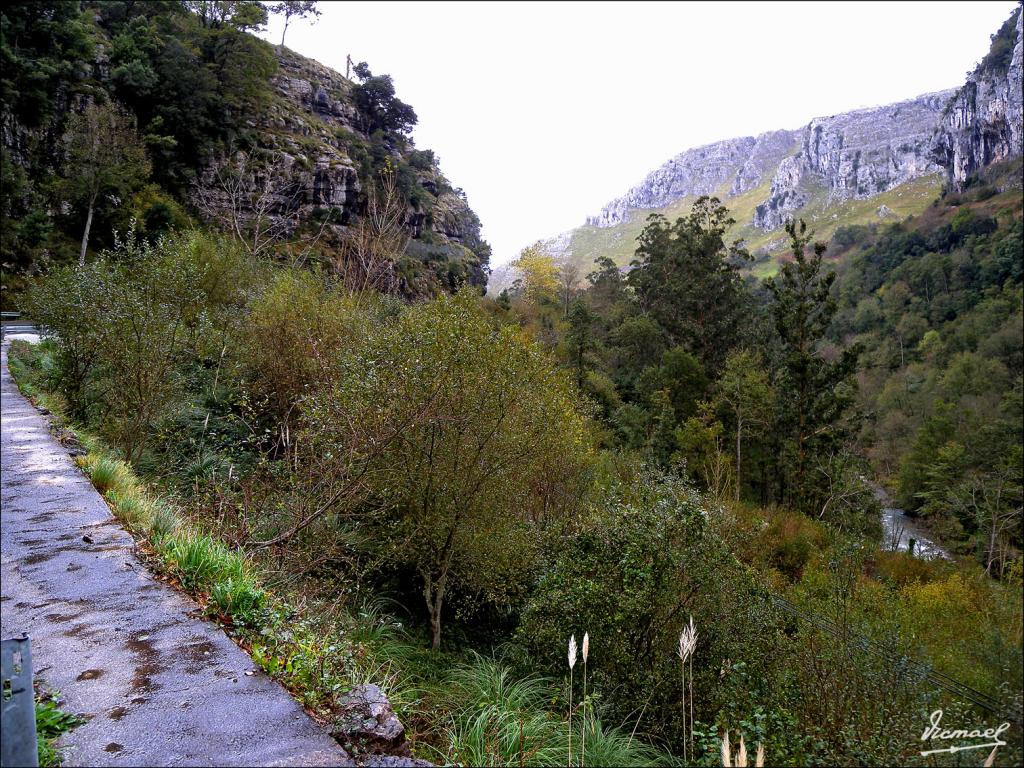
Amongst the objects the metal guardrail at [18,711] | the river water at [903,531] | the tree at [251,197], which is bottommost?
the river water at [903,531]

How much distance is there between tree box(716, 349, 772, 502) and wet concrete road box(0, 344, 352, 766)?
2765cm

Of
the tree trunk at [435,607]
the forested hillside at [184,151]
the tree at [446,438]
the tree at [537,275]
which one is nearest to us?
the tree at [446,438]

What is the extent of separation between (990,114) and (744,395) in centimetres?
11138

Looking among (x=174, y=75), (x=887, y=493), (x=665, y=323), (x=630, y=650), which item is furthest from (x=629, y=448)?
(x=174, y=75)

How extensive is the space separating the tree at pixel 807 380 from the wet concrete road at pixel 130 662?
88.9ft

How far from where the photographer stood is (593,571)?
852 centimetres

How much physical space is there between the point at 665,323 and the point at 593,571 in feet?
107

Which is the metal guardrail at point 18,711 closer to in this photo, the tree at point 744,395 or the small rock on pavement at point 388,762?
the small rock on pavement at point 388,762

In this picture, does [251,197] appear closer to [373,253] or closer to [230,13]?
[373,253]

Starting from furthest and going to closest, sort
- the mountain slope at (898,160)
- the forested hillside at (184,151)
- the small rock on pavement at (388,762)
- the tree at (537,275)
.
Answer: the mountain slope at (898,160)
the tree at (537,275)
the forested hillside at (184,151)
the small rock on pavement at (388,762)

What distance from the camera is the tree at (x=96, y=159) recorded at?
28.7m

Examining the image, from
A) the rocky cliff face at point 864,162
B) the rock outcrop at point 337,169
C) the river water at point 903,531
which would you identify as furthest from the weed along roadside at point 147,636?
the rocky cliff face at point 864,162

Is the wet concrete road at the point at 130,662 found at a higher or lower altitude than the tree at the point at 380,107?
lower

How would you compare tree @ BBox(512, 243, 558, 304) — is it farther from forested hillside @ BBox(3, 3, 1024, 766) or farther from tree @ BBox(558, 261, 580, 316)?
forested hillside @ BBox(3, 3, 1024, 766)
